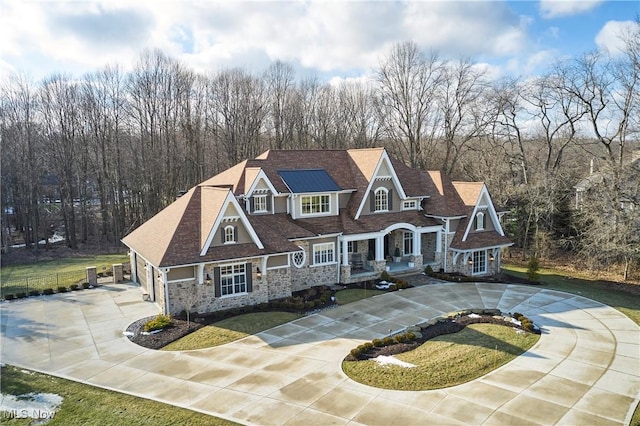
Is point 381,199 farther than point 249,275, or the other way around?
point 381,199

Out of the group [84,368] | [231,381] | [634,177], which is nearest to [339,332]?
[231,381]

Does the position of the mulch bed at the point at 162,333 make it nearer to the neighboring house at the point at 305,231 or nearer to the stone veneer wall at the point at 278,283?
the neighboring house at the point at 305,231

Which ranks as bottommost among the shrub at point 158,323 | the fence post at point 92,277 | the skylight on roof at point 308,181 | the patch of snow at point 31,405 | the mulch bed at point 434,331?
the patch of snow at point 31,405

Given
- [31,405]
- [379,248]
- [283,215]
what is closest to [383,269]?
[379,248]

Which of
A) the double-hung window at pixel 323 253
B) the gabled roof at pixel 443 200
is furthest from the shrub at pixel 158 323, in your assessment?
the gabled roof at pixel 443 200

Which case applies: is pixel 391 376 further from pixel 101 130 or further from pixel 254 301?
pixel 101 130

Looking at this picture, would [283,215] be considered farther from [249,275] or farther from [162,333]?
[162,333]

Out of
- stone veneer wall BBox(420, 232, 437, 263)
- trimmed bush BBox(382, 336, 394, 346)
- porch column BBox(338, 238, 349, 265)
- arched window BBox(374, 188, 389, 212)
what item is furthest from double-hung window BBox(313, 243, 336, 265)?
trimmed bush BBox(382, 336, 394, 346)

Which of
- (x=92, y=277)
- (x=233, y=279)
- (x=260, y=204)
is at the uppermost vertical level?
(x=260, y=204)
